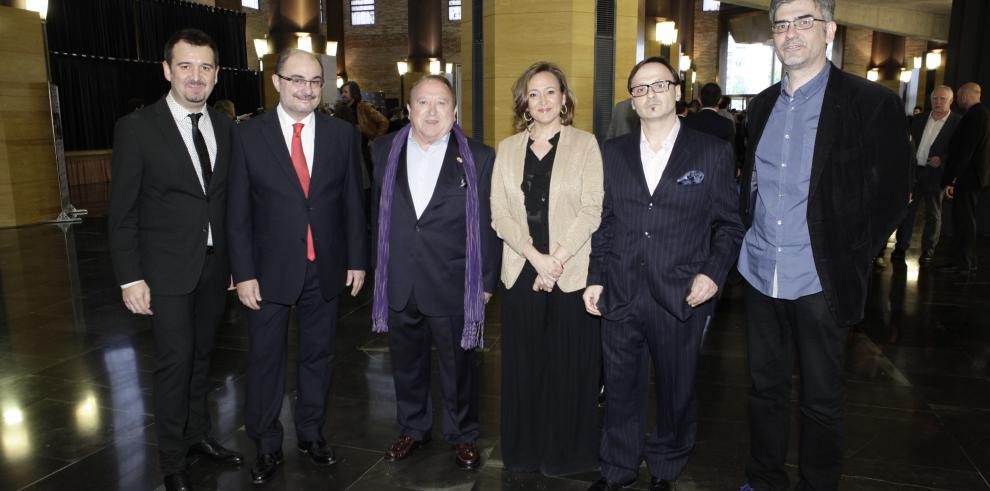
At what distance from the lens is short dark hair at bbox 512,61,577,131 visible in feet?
8.39

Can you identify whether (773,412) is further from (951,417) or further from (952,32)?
(952,32)

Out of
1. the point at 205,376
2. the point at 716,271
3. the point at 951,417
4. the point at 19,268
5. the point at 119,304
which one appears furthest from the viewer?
the point at 19,268

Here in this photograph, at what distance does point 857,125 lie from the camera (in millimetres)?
2156

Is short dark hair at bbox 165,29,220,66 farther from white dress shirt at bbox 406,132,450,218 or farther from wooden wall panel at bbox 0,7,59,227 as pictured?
wooden wall panel at bbox 0,7,59,227

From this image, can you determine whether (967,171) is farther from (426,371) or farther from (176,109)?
(176,109)

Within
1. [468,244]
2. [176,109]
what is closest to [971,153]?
[468,244]

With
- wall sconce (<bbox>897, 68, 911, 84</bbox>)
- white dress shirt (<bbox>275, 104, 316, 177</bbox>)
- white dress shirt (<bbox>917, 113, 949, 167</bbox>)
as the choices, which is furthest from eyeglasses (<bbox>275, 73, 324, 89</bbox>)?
wall sconce (<bbox>897, 68, 911, 84</bbox>)

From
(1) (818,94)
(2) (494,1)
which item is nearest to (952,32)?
(2) (494,1)

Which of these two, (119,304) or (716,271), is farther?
(119,304)

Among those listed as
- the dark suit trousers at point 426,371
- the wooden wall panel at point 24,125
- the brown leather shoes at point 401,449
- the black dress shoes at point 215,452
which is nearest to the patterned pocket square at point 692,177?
the dark suit trousers at point 426,371

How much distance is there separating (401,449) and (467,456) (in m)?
0.30

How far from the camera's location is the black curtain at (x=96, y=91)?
45.7 feet

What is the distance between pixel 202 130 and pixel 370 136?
4951mm

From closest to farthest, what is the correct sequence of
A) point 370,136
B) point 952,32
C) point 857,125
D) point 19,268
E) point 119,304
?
point 857,125 → point 119,304 → point 19,268 → point 370,136 → point 952,32
